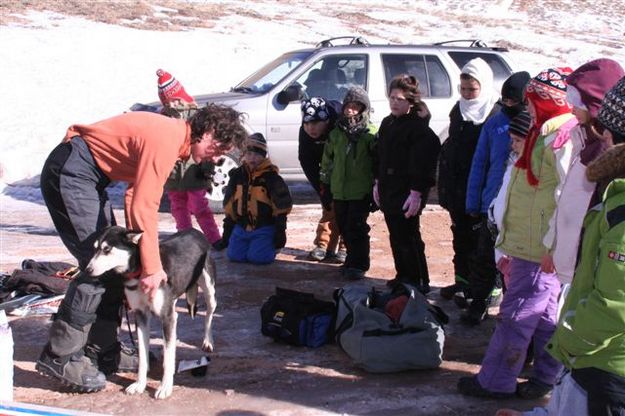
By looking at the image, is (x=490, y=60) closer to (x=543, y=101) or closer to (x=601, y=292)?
(x=543, y=101)

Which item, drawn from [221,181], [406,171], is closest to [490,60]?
[221,181]

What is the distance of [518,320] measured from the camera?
4668 millimetres

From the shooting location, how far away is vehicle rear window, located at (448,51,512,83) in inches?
449

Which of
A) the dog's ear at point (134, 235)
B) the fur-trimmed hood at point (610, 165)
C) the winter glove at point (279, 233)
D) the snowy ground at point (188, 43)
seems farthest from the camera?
the snowy ground at point (188, 43)

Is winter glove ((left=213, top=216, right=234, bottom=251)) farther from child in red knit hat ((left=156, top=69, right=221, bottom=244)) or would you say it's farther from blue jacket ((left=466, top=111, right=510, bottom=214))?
blue jacket ((left=466, top=111, right=510, bottom=214))

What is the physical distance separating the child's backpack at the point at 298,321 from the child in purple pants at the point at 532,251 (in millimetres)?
1134

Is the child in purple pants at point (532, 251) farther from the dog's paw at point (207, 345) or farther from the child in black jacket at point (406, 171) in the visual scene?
the child in black jacket at point (406, 171)

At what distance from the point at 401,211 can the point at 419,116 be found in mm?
772

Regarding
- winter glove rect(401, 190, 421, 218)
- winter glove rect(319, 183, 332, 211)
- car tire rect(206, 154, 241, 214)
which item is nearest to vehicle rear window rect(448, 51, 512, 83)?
car tire rect(206, 154, 241, 214)

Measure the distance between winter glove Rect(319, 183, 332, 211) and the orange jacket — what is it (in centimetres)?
322

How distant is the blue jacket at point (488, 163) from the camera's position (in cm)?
582

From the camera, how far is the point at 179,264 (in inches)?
202

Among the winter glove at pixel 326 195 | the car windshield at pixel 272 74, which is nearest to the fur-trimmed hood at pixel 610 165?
the winter glove at pixel 326 195

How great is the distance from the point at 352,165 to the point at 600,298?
447 centimetres
